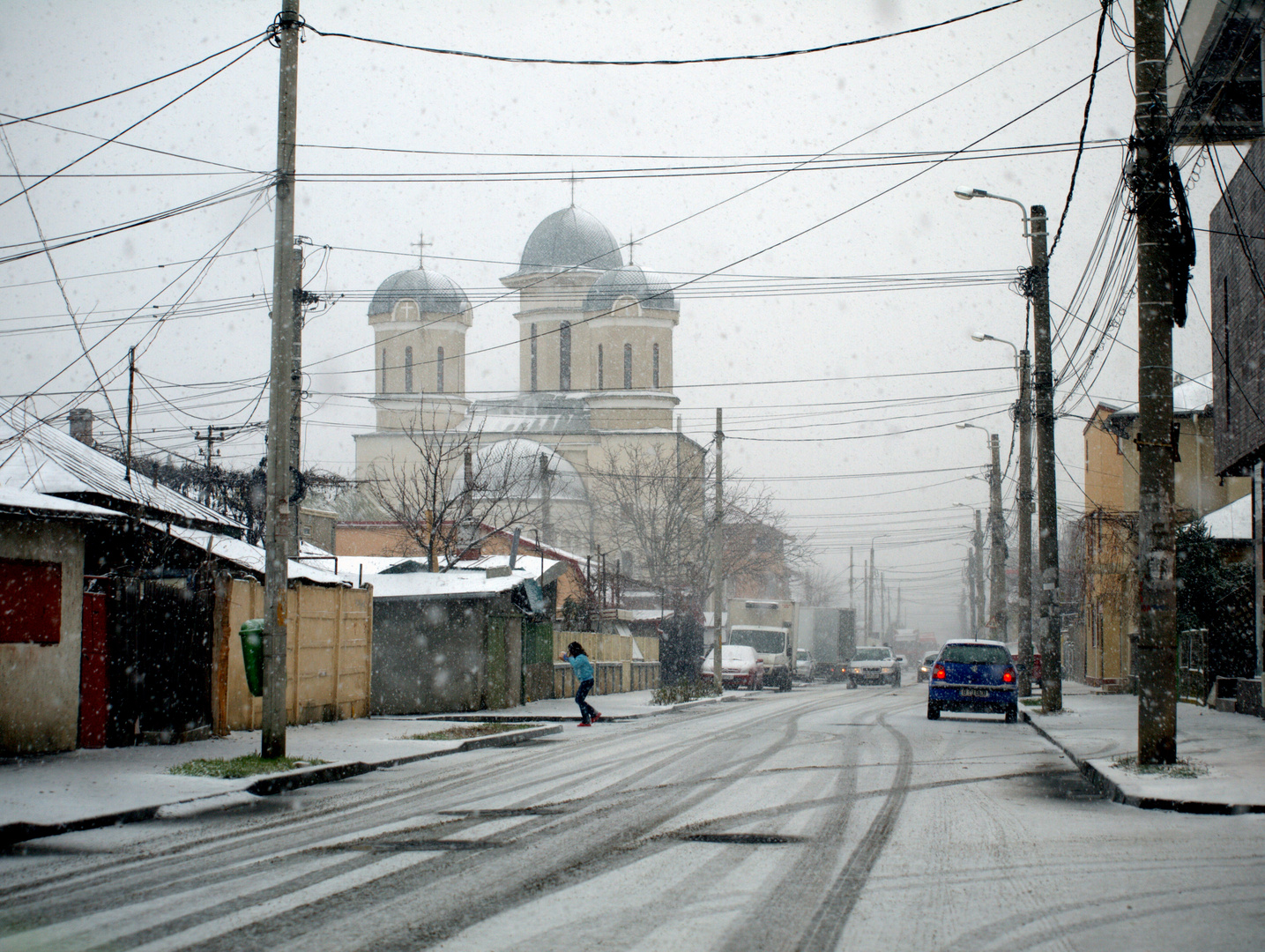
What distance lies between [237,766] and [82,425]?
67.1ft

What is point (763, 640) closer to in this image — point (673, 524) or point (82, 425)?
point (673, 524)

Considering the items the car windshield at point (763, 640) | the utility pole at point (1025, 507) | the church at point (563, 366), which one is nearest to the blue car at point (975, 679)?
the utility pole at point (1025, 507)

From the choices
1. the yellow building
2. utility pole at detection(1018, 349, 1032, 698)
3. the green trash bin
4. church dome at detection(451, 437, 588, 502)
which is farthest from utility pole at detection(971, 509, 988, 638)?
the green trash bin

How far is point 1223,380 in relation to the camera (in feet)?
78.0

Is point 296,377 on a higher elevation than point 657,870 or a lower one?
higher

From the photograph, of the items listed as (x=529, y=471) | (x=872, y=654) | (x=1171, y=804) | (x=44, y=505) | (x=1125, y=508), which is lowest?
(x=872, y=654)

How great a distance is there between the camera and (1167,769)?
12805 millimetres

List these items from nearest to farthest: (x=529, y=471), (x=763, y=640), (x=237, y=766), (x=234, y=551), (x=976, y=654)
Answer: (x=237, y=766), (x=234, y=551), (x=976, y=654), (x=763, y=640), (x=529, y=471)

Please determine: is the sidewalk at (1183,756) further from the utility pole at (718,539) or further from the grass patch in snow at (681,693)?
the utility pole at (718,539)

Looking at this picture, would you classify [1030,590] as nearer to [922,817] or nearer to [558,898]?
[922,817]

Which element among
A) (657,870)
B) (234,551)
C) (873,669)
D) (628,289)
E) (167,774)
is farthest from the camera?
(628,289)

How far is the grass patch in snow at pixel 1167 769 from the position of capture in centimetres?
1255

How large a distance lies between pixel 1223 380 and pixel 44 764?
68.1 ft

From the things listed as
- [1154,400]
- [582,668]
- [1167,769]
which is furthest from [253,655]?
[1154,400]
